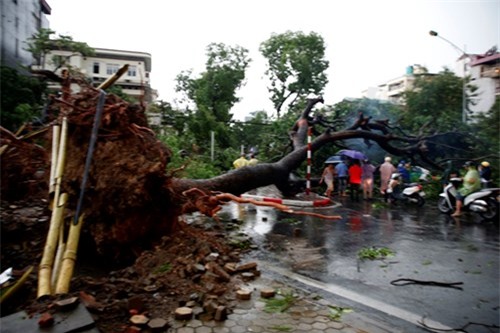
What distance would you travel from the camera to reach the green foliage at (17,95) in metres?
13.3

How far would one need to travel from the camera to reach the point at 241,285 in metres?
3.85

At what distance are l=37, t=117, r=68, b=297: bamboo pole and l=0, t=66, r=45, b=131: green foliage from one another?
10510 mm

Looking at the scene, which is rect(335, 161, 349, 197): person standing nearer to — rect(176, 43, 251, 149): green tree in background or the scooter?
the scooter

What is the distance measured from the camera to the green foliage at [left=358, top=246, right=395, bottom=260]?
16.8ft

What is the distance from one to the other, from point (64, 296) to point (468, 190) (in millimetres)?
9734

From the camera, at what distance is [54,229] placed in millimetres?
3504

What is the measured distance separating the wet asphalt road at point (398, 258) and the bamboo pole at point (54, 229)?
2647mm

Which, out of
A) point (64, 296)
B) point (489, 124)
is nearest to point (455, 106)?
point (489, 124)

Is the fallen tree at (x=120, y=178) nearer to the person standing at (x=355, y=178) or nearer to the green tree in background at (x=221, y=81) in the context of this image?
the person standing at (x=355, y=178)

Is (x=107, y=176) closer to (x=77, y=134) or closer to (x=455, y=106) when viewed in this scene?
(x=77, y=134)

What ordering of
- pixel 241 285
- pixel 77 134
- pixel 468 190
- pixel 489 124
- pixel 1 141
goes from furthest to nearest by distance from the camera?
1. pixel 489 124
2. pixel 468 190
3. pixel 1 141
4. pixel 77 134
5. pixel 241 285

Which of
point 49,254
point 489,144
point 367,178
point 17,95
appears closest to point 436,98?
point 489,144

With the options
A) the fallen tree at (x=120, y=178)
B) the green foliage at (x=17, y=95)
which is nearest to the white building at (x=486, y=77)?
the fallen tree at (x=120, y=178)

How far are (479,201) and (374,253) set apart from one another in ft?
16.8
